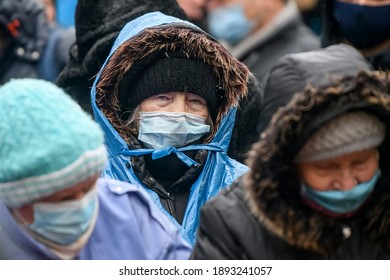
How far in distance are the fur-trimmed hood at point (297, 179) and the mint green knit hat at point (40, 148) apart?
1.81ft

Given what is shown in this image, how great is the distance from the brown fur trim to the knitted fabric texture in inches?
64.9

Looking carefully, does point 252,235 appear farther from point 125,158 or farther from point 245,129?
point 245,129

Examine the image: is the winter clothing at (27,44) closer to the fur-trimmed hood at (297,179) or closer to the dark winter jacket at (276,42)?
the dark winter jacket at (276,42)

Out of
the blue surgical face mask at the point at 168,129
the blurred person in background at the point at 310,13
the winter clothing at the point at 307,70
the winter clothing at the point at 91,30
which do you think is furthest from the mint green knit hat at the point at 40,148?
the blurred person in background at the point at 310,13

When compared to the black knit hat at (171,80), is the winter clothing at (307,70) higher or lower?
higher

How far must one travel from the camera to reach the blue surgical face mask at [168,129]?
17.8ft

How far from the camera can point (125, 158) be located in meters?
5.37

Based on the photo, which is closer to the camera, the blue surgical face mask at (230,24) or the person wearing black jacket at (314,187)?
the person wearing black jacket at (314,187)

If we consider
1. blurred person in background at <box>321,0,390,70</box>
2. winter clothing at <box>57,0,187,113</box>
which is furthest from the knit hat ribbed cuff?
winter clothing at <box>57,0,187,113</box>

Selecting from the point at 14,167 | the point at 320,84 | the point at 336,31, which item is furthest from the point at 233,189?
the point at 336,31

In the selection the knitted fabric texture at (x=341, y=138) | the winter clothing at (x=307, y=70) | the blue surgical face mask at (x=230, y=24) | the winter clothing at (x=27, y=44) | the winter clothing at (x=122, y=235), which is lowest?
the winter clothing at (x=27, y=44)

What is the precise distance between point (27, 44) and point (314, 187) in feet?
13.4

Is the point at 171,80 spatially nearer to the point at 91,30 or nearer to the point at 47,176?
the point at 91,30

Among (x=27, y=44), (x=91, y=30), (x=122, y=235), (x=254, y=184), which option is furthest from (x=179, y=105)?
(x=27, y=44)
